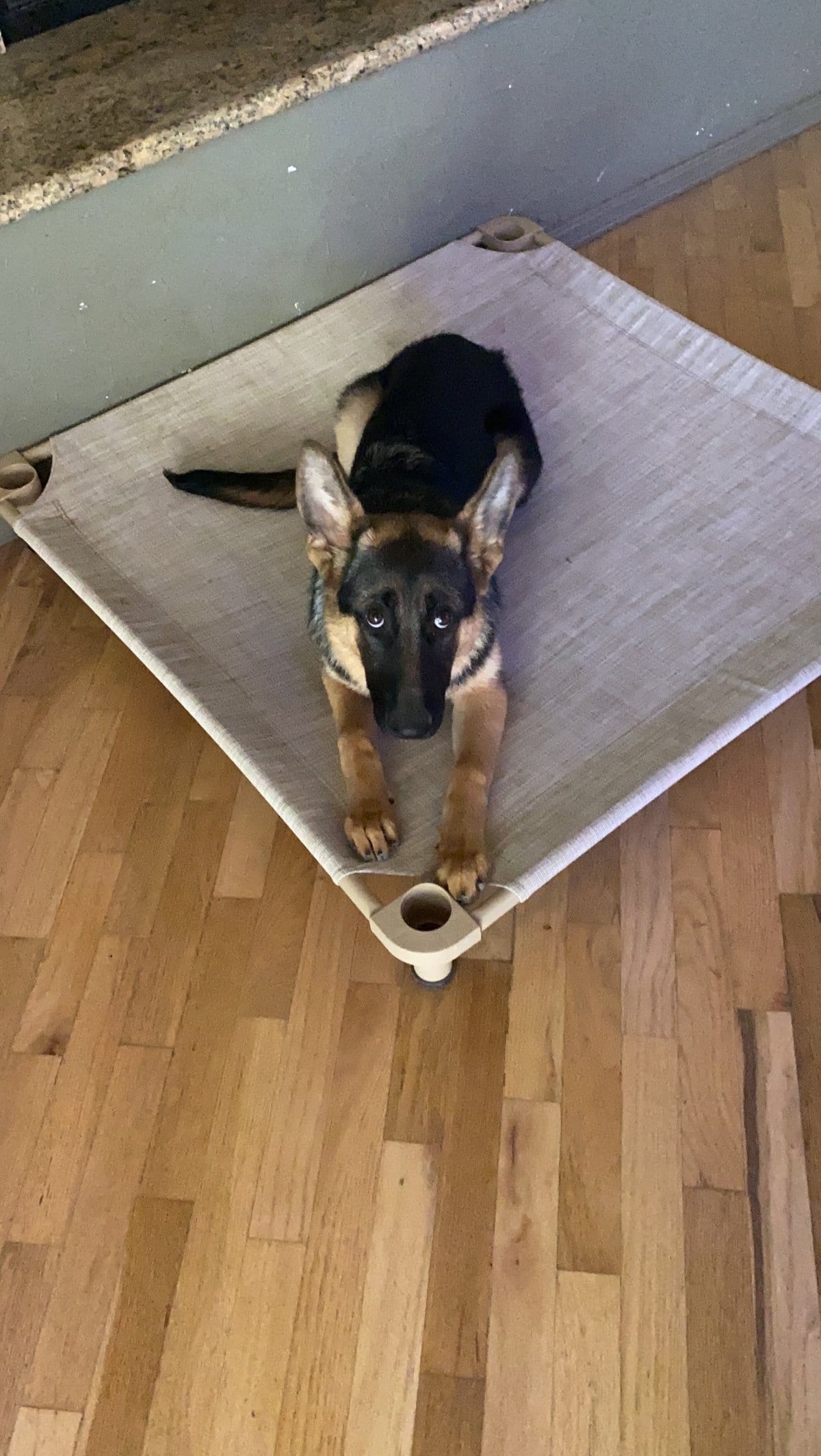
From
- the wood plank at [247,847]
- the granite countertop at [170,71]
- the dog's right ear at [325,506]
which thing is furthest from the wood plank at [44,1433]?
the granite countertop at [170,71]

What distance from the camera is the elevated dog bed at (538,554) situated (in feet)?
7.03

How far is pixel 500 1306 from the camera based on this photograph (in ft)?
5.77

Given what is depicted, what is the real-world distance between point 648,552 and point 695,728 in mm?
577

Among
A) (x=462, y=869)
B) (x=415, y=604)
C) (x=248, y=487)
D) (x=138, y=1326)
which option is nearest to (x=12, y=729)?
(x=248, y=487)

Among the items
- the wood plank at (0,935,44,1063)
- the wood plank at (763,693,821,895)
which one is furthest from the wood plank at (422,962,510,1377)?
the wood plank at (0,935,44,1063)

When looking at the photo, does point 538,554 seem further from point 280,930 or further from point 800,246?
point 800,246

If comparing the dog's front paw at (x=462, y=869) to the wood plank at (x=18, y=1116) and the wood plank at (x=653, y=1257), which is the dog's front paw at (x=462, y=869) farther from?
the wood plank at (x=18, y=1116)

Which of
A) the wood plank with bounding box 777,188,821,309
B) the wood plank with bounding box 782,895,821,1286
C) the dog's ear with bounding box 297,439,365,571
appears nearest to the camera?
the wood plank with bounding box 782,895,821,1286

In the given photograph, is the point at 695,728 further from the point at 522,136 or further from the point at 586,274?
the point at 522,136

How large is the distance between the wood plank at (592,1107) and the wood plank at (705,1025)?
5.0 inches

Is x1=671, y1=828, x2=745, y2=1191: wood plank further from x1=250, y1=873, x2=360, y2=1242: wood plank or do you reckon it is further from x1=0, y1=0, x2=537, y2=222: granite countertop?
x1=0, y1=0, x2=537, y2=222: granite countertop

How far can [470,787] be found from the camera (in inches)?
82.0

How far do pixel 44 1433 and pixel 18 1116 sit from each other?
0.53 m

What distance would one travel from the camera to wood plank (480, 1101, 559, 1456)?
65.2 inches
